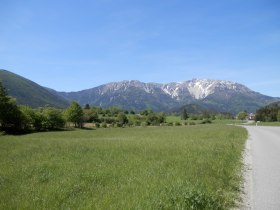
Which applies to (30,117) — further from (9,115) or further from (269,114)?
(269,114)

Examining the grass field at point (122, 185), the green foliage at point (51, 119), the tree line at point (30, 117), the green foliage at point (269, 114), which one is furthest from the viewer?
the green foliage at point (269, 114)

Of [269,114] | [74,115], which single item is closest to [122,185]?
[74,115]

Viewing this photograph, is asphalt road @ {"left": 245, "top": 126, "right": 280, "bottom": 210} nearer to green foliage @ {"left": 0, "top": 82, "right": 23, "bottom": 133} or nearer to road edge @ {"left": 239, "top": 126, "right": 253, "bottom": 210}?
road edge @ {"left": 239, "top": 126, "right": 253, "bottom": 210}

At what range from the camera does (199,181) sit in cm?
1235

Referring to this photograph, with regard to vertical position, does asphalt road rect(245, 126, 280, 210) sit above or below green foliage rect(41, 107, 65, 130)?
below

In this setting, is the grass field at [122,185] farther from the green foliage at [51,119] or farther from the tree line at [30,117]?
the green foliage at [51,119]

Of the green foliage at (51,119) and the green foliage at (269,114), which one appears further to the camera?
the green foliage at (269,114)

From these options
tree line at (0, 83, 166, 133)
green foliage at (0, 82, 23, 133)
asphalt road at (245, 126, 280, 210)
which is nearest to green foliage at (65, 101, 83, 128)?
tree line at (0, 83, 166, 133)

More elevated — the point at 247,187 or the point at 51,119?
the point at 51,119

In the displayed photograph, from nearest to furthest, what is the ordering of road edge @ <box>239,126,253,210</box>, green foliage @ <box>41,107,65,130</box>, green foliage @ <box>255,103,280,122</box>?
road edge @ <box>239,126,253,210</box> → green foliage @ <box>41,107,65,130</box> → green foliage @ <box>255,103,280,122</box>

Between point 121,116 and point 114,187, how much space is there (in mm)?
155236

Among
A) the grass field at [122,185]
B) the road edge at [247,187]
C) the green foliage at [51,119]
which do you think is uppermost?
the green foliage at [51,119]

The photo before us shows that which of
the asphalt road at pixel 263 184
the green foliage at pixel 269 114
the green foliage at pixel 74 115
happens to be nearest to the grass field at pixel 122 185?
the asphalt road at pixel 263 184

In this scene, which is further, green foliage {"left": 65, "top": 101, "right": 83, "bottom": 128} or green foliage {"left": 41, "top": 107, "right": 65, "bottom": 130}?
green foliage {"left": 65, "top": 101, "right": 83, "bottom": 128}
